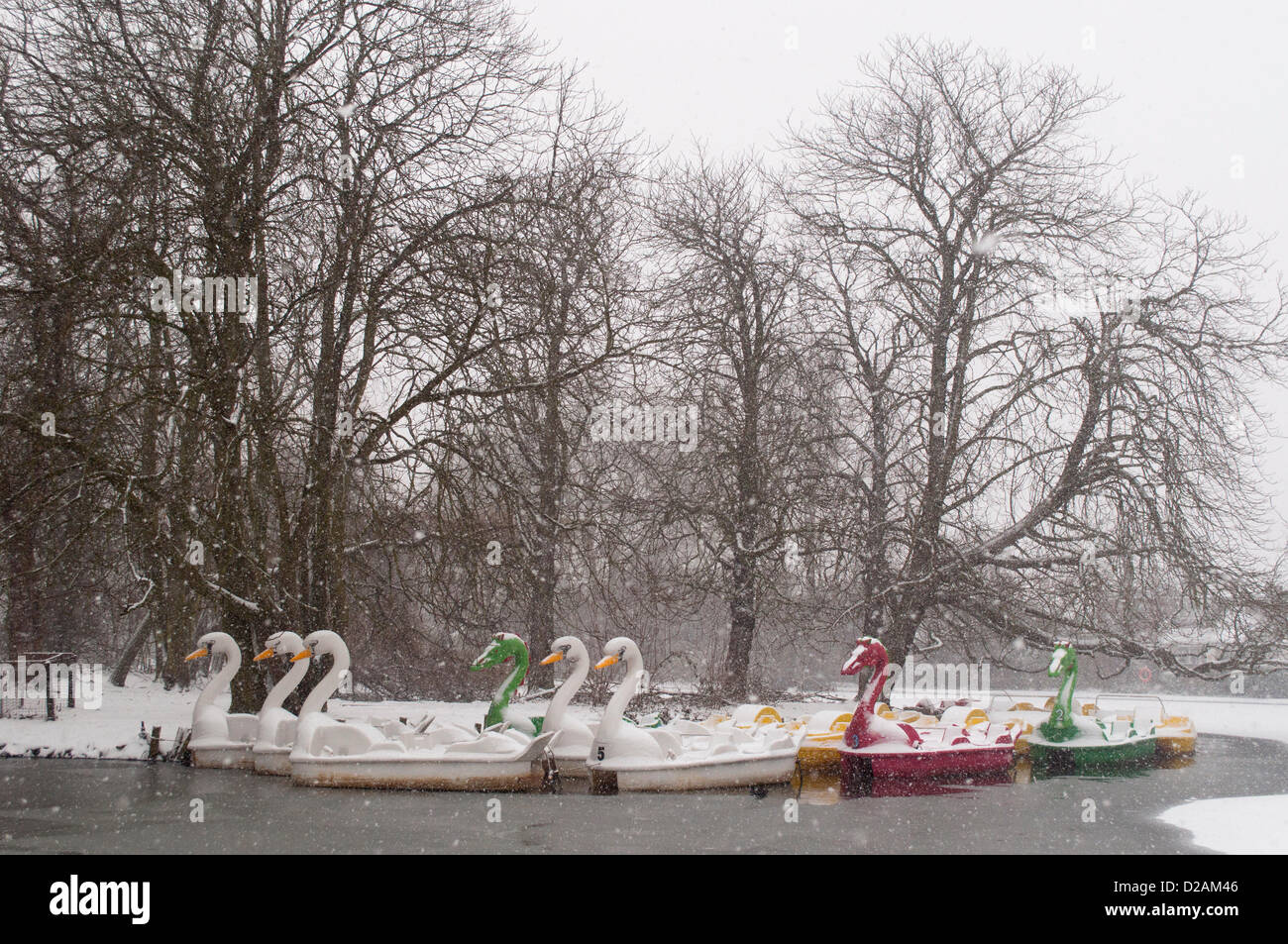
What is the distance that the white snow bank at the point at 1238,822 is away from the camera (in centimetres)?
933

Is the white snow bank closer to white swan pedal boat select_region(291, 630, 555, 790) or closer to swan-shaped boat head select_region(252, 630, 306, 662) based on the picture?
white swan pedal boat select_region(291, 630, 555, 790)

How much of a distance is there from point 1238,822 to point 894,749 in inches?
154

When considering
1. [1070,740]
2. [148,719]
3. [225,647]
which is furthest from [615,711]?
[148,719]

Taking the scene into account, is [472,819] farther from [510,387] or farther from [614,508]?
[614,508]

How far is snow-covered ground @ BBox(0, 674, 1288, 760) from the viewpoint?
16.5 m

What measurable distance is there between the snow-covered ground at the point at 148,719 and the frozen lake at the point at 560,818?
178cm

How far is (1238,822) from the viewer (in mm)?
10781

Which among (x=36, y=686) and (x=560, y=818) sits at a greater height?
(x=560, y=818)

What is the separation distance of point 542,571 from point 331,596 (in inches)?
127

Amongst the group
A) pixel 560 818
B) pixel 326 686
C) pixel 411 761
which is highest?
pixel 326 686

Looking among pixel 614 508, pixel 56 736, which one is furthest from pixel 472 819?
pixel 614 508

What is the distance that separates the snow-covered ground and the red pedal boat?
19.0 ft

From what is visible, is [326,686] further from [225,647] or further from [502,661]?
[225,647]

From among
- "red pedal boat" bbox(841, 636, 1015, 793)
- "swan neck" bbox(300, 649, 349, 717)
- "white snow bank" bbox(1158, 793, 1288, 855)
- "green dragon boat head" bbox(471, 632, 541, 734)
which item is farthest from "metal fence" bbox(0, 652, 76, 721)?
"white snow bank" bbox(1158, 793, 1288, 855)
